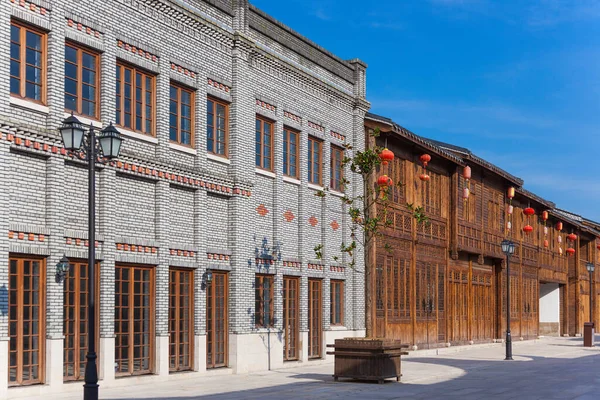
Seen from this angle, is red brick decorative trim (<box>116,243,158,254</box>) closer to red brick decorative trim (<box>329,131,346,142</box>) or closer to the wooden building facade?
the wooden building facade

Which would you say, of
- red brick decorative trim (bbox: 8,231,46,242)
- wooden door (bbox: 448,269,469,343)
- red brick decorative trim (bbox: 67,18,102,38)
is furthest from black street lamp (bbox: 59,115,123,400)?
wooden door (bbox: 448,269,469,343)

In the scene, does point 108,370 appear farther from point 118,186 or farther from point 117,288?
point 118,186

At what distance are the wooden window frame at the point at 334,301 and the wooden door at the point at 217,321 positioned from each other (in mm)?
6257

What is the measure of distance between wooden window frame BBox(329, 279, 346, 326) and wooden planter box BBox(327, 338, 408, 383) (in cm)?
819

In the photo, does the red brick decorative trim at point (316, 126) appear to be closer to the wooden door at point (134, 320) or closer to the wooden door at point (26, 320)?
the wooden door at point (134, 320)

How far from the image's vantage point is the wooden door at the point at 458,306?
37.6m

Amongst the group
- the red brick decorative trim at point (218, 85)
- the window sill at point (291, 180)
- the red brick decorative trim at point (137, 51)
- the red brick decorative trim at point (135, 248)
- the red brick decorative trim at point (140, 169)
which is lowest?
the red brick decorative trim at point (135, 248)

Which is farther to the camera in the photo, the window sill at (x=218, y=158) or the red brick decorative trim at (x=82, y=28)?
the window sill at (x=218, y=158)

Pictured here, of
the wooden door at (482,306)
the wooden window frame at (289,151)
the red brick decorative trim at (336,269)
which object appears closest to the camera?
the wooden window frame at (289,151)

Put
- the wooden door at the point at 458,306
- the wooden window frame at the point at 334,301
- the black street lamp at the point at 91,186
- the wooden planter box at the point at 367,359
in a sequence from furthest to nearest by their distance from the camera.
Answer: the wooden door at the point at 458,306 < the wooden window frame at the point at 334,301 < the wooden planter box at the point at 367,359 < the black street lamp at the point at 91,186

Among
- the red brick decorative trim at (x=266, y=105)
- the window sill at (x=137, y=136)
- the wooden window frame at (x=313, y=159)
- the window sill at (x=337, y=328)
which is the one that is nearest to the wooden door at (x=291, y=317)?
the window sill at (x=337, y=328)

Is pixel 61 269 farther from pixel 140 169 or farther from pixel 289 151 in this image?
pixel 289 151

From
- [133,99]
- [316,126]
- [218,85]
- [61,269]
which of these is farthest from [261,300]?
[61,269]

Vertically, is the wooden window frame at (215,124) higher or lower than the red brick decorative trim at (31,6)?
lower
